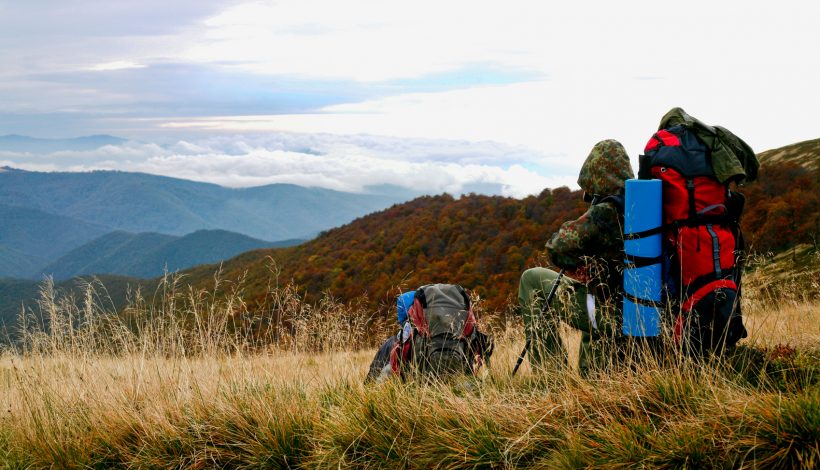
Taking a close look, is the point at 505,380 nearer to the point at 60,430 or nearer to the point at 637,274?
the point at 637,274

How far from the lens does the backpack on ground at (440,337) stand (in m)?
4.85

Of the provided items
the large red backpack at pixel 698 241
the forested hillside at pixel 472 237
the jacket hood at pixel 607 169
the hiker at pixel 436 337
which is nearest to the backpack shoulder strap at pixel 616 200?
the jacket hood at pixel 607 169

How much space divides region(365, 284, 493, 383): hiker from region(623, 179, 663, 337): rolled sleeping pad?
1197 millimetres

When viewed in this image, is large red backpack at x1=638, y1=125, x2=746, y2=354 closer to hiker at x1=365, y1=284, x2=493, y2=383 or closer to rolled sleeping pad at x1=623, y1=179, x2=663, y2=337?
rolled sleeping pad at x1=623, y1=179, x2=663, y2=337

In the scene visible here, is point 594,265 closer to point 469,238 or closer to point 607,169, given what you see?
point 607,169

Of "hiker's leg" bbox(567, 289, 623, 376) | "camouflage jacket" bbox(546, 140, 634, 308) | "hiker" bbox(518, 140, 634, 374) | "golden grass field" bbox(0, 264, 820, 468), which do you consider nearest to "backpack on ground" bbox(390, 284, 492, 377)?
"golden grass field" bbox(0, 264, 820, 468)

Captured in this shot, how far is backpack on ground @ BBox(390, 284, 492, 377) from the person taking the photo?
191 inches

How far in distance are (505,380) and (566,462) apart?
4.11 feet

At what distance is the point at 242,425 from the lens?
13.4 feet

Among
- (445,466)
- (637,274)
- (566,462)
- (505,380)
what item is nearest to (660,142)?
(637,274)

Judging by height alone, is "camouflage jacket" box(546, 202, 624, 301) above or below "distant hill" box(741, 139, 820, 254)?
above

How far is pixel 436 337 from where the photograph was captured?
493 centimetres

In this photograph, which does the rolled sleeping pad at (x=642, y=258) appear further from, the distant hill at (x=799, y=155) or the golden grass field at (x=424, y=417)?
→ the distant hill at (x=799, y=155)

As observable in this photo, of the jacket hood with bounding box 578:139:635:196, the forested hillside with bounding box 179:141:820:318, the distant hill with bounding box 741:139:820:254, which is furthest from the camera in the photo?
the forested hillside with bounding box 179:141:820:318
